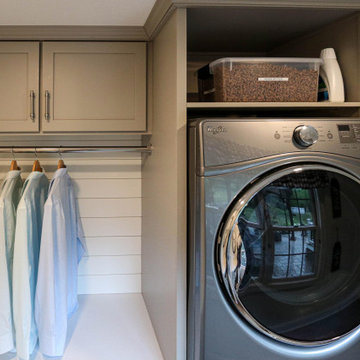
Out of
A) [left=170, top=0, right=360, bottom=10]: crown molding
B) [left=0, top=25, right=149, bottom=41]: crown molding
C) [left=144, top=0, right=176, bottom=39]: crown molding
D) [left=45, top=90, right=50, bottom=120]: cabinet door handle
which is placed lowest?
[left=45, top=90, right=50, bottom=120]: cabinet door handle

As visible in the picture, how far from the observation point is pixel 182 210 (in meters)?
1.19

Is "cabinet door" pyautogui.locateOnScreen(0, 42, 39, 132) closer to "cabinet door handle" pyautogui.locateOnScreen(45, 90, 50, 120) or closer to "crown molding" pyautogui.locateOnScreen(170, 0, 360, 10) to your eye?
"cabinet door handle" pyautogui.locateOnScreen(45, 90, 50, 120)

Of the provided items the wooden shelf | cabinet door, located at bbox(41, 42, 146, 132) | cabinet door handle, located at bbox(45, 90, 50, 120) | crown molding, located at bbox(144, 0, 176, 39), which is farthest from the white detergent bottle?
cabinet door handle, located at bbox(45, 90, 50, 120)

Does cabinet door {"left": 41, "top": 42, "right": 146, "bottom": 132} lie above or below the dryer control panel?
above

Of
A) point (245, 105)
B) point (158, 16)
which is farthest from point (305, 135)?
point (158, 16)

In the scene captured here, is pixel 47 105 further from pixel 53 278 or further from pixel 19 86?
pixel 53 278

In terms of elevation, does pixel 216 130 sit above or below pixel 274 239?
above

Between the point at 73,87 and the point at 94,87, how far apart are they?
0.33ft

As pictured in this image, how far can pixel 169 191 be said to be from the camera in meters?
1.31

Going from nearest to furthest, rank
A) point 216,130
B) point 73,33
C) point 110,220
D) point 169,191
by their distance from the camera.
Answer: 1. point 216,130
2. point 169,191
3. point 73,33
4. point 110,220

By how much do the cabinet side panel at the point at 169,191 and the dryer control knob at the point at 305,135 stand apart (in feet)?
1.26

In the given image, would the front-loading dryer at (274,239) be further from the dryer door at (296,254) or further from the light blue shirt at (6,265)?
the light blue shirt at (6,265)

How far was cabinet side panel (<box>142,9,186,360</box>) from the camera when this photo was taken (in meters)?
1.19

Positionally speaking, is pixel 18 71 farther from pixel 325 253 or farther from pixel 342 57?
pixel 325 253
